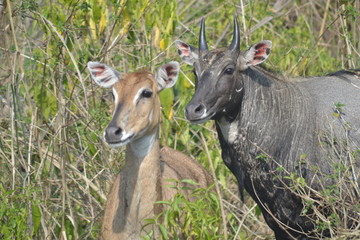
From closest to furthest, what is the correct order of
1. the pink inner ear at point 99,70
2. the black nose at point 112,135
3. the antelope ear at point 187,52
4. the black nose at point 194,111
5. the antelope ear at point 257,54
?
1. the black nose at point 112,135
2. the black nose at point 194,111
3. the pink inner ear at point 99,70
4. the antelope ear at point 257,54
5. the antelope ear at point 187,52

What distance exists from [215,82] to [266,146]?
80 centimetres

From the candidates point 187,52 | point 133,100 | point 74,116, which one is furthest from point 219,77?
point 74,116

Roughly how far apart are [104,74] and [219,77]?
1.05 meters

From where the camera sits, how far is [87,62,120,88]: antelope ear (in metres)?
7.16

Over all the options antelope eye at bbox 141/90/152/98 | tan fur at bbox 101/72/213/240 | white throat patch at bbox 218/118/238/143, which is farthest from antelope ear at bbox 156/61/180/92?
white throat patch at bbox 218/118/238/143

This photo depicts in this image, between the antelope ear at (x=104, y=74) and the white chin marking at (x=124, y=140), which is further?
the antelope ear at (x=104, y=74)

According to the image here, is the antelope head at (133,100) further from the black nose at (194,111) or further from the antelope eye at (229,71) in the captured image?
the antelope eye at (229,71)

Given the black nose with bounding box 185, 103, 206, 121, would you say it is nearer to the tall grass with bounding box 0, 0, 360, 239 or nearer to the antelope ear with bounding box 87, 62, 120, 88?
the tall grass with bounding box 0, 0, 360, 239

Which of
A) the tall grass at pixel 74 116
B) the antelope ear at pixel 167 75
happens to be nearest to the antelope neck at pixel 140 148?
the antelope ear at pixel 167 75

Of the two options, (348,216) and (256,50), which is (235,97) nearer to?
(256,50)

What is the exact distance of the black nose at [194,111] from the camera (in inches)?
275

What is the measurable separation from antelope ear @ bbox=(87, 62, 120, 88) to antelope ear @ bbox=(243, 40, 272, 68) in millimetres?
1235

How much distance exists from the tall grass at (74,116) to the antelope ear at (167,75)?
→ 0.60 metres

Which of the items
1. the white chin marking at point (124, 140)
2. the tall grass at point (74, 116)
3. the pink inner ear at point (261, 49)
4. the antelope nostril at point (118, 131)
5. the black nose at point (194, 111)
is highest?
the pink inner ear at point (261, 49)
